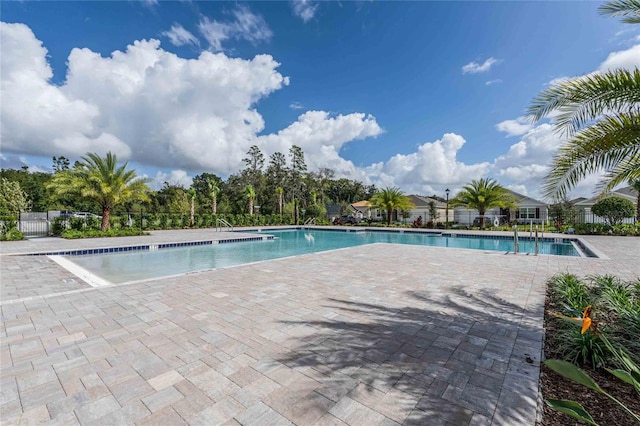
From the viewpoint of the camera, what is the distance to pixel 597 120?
3.70 m

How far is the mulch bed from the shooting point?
5.97 feet

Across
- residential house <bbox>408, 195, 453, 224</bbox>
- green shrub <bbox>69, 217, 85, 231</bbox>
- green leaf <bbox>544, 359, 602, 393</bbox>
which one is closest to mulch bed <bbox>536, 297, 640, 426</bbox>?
green leaf <bbox>544, 359, 602, 393</bbox>

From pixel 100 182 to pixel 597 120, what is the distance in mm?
18462

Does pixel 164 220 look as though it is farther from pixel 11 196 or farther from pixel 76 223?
pixel 11 196

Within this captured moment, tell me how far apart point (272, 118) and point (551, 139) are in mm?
21915

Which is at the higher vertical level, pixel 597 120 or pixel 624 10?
pixel 624 10

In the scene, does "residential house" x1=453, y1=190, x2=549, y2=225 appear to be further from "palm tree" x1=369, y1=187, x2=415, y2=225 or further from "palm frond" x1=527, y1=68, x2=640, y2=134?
"palm frond" x1=527, y1=68, x2=640, y2=134

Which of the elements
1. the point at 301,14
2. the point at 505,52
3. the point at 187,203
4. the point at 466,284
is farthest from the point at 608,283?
the point at 187,203

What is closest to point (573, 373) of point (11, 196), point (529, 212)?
point (529, 212)

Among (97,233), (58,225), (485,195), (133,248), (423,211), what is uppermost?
(485,195)

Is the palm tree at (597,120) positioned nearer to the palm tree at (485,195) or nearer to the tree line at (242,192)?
the palm tree at (485,195)

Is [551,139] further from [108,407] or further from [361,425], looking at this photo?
[108,407]

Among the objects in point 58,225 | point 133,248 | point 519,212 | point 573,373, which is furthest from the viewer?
point 519,212

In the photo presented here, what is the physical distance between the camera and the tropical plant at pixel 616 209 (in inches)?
623
